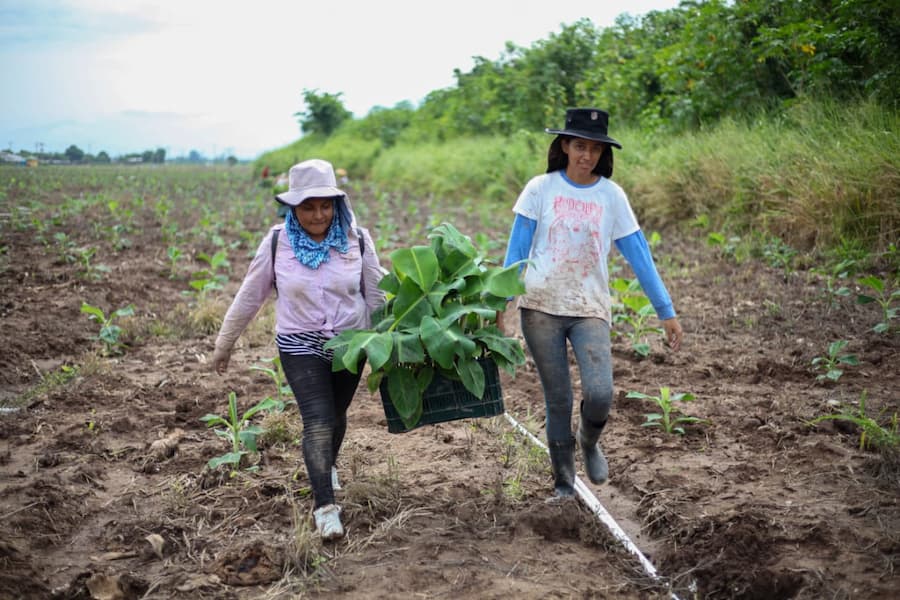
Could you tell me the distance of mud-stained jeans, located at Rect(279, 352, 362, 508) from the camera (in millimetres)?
3422

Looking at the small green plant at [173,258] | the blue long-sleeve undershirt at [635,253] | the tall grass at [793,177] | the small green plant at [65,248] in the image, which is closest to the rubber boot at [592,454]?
the blue long-sleeve undershirt at [635,253]

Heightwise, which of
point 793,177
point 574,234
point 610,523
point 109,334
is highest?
point 793,177

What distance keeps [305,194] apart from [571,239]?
1161 mm

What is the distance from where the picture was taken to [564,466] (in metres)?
3.73

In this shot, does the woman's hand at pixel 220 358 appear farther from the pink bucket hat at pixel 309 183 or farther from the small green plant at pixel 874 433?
the small green plant at pixel 874 433

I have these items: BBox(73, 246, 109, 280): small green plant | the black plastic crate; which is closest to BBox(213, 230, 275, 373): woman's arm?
the black plastic crate

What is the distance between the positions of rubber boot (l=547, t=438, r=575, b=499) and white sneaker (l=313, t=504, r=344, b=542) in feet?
3.27

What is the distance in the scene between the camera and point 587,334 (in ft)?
11.8

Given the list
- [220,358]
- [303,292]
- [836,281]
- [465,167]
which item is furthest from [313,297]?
[465,167]

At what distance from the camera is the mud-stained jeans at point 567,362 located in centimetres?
357

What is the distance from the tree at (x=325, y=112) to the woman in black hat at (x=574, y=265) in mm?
→ 40405

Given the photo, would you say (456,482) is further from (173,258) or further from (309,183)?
(173,258)

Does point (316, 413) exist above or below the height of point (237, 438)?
above

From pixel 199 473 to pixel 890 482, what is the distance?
336 centimetres
